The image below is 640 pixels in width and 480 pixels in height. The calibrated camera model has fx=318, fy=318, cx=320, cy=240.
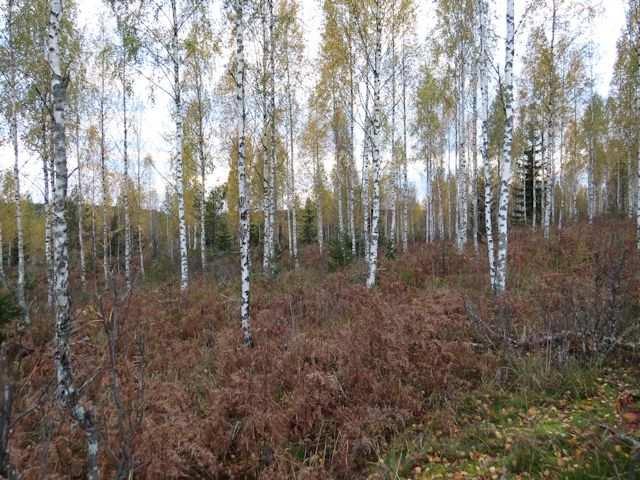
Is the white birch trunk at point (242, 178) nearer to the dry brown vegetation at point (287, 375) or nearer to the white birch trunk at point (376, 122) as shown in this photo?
the dry brown vegetation at point (287, 375)

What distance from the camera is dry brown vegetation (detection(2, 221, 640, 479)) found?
3418mm

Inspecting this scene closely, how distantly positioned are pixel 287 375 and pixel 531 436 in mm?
3157

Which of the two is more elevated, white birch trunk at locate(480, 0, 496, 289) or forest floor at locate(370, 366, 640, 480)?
white birch trunk at locate(480, 0, 496, 289)

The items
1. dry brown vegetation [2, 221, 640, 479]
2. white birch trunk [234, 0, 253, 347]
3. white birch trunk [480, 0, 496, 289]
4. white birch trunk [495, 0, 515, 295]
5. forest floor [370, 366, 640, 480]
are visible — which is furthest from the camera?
white birch trunk [480, 0, 496, 289]

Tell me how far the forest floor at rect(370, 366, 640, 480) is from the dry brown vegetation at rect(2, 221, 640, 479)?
1.05ft

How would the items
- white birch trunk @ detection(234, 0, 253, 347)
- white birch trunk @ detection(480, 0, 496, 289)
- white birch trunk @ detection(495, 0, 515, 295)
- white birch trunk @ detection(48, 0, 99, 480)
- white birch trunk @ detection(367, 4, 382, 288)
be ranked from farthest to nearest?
white birch trunk @ detection(367, 4, 382, 288)
white birch trunk @ detection(480, 0, 496, 289)
white birch trunk @ detection(495, 0, 515, 295)
white birch trunk @ detection(234, 0, 253, 347)
white birch trunk @ detection(48, 0, 99, 480)

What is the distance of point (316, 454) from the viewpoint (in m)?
3.58

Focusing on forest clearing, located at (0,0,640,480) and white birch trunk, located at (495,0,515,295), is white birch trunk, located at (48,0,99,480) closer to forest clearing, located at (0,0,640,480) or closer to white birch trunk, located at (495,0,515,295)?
forest clearing, located at (0,0,640,480)

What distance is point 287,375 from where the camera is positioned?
494 cm

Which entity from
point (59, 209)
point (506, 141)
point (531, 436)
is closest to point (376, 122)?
point (506, 141)

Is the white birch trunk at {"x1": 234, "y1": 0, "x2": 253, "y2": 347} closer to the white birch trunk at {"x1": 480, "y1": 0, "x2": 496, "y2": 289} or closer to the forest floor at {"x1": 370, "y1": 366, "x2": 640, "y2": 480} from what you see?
the forest floor at {"x1": 370, "y1": 366, "x2": 640, "y2": 480}

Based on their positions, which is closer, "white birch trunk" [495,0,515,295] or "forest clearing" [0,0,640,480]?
"forest clearing" [0,0,640,480]

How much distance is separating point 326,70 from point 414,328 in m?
12.2

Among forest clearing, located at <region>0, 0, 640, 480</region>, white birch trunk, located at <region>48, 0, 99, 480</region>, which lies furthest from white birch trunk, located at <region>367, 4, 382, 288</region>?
white birch trunk, located at <region>48, 0, 99, 480</region>
